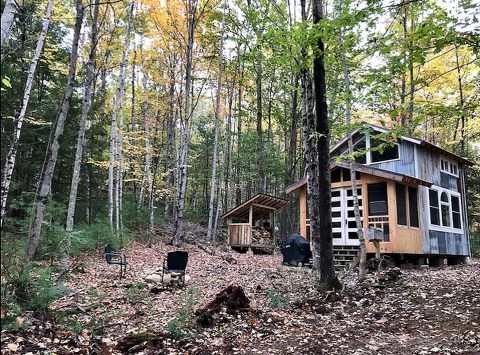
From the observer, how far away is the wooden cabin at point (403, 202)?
12141mm

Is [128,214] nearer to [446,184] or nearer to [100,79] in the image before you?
[100,79]

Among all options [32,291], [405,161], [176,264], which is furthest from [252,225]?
[32,291]

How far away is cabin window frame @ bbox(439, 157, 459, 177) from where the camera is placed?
1477cm

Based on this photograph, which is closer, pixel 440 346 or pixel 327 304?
pixel 440 346

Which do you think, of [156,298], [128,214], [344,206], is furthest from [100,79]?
[156,298]

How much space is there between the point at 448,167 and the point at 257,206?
8.52m

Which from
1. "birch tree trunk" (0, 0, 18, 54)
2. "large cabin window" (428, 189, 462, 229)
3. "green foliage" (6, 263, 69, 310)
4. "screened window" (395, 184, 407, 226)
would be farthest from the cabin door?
"birch tree trunk" (0, 0, 18, 54)

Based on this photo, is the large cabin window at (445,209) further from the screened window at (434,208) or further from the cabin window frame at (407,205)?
the cabin window frame at (407,205)

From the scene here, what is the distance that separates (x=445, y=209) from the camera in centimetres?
1469

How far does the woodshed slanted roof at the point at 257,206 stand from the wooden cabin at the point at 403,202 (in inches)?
103

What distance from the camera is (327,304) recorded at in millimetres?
6711

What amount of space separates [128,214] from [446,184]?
14.0 m

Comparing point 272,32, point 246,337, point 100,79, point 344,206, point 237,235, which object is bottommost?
point 246,337

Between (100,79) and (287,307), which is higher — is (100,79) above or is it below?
above
